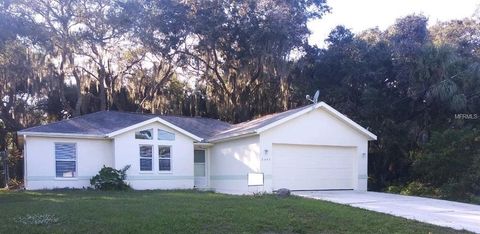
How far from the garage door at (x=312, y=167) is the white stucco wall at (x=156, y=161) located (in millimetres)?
4767

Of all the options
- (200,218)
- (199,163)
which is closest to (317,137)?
(199,163)

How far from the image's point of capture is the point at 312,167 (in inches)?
846

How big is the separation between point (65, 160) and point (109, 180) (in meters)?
2.35

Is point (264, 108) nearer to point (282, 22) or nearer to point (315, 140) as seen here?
point (282, 22)

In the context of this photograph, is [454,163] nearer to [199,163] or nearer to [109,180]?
[199,163]

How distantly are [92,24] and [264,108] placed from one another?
1198 cm

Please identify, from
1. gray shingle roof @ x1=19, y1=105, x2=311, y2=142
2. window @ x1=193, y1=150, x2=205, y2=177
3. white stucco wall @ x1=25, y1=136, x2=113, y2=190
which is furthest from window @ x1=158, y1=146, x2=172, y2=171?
white stucco wall @ x1=25, y1=136, x2=113, y2=190

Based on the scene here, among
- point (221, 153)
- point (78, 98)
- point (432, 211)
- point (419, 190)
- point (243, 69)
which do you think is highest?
point (243, 69)

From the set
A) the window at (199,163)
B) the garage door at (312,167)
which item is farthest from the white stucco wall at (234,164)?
the garage door at (312,167)

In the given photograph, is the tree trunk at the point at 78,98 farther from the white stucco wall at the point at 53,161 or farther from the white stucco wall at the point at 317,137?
the white stucco wall at the point at 317,137

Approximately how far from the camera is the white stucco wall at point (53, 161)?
20922mm

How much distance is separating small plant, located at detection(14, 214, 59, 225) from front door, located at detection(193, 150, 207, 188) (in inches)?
534

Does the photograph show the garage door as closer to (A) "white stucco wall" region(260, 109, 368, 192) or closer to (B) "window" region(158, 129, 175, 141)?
(A) "white stucco wall" region(260, 109, 368, 192)

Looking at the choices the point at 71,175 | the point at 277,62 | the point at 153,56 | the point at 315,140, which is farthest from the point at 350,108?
the point at 71,175
